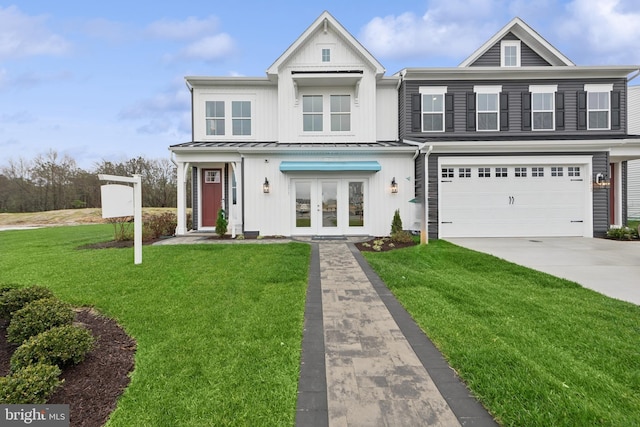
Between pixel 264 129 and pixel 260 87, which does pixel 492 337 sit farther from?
pixel 260 87

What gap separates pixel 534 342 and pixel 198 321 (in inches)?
157

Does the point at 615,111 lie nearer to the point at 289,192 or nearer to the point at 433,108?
the point at 433,108

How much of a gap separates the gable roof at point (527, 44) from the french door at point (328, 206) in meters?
8.13

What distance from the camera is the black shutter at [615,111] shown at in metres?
13.0

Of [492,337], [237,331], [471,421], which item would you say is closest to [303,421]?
[471,421]

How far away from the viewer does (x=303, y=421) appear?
2123 millimetres

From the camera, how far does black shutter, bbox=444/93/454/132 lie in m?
13.1

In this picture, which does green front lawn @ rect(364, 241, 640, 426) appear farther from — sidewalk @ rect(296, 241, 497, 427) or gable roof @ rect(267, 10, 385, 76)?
gable roof @ rect(267, 10, 385, 76)

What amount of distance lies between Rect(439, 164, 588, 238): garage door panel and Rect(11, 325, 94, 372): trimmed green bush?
11.3 meters

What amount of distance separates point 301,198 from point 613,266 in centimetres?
939

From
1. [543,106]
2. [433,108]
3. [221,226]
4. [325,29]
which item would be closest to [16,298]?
[221,226]

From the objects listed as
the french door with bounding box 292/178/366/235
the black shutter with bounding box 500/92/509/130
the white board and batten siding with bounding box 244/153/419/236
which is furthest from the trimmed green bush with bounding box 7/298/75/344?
the black shutter with bounding box 500/92/509/130

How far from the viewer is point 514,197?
11.6 metres

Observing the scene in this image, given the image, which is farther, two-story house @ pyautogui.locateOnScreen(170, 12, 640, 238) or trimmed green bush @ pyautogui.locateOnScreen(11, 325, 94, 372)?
two-story house @ pyautogui.locateOnScreen(170, 12, 640, 238)
